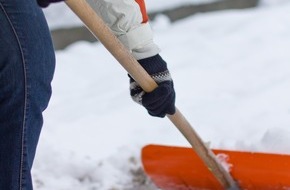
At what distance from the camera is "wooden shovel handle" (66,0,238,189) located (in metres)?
1.72

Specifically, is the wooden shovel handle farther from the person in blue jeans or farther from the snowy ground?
the snowy ground

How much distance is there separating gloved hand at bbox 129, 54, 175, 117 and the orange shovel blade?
45 cm

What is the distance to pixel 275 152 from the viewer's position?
2525mm

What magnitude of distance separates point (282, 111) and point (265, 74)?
87cm

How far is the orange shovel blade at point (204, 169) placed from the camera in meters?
2.29

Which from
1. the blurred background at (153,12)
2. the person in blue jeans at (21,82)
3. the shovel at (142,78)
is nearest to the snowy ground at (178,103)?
the blurred background at (153,12)

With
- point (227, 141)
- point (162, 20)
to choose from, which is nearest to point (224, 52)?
point (162, 20)

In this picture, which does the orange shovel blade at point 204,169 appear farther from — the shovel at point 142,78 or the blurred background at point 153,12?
the blurred background at point 153,12

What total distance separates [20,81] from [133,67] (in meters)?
0.43

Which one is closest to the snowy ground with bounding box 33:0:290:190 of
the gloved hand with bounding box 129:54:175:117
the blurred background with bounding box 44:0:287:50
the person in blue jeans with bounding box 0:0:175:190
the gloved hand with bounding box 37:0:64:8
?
the blurred background with bounding box 44:0:287:50

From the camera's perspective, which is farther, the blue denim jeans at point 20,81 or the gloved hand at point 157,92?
the gloved hand at point 157,92

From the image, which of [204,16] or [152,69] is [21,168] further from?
[204,16]

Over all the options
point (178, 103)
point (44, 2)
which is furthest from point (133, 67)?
point (178, 103)

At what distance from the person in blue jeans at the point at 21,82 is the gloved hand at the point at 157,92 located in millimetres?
410
